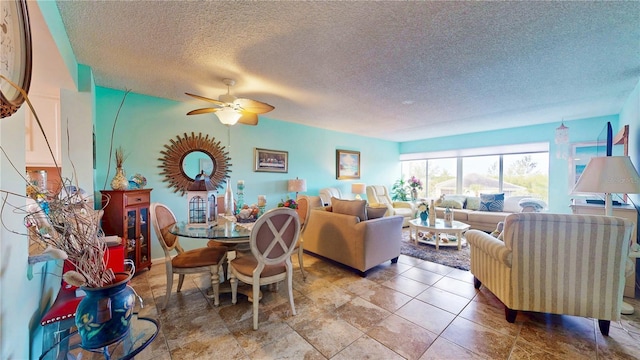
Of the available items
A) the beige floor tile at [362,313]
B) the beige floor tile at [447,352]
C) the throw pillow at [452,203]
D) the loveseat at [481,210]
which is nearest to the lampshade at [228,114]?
the beige floor tile at [362,313]

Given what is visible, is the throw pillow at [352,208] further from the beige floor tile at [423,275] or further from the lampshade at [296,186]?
the lampshade at [296,186]

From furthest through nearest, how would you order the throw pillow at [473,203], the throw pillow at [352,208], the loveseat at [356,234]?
the throw pillow at [473,203] < the throw pillow at [352,208] < the loveseat at [356,234]

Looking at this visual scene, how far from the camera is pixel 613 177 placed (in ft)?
6.47

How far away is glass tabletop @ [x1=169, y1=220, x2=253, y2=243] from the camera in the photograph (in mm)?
1877

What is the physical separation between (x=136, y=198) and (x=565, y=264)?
428cm

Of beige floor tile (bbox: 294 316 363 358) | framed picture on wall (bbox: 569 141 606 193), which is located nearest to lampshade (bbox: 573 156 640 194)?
beige floor tile (bbox: 294 316 363 358)

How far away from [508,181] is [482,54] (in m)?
Result: 4.58

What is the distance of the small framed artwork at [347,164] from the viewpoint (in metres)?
5.77

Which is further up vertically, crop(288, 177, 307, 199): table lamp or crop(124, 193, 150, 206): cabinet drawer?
crop(288, 177, 307, 199): table lamp

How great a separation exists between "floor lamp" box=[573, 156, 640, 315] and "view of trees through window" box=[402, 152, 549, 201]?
3.59 metres

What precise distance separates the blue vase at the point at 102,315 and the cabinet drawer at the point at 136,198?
7.29ft

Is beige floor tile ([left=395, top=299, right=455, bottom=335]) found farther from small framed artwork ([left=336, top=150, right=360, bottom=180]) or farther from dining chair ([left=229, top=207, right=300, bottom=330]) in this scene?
small framed artwork ([left=336, top=150, right=360, bottom=180])

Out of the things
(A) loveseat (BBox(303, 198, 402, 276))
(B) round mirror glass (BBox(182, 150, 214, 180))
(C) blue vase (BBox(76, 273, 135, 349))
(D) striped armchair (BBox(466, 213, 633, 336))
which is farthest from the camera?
(B) round mirror glass (BBox(182, 150, 214, 180))

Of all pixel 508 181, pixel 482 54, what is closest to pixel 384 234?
pixel 482 54
